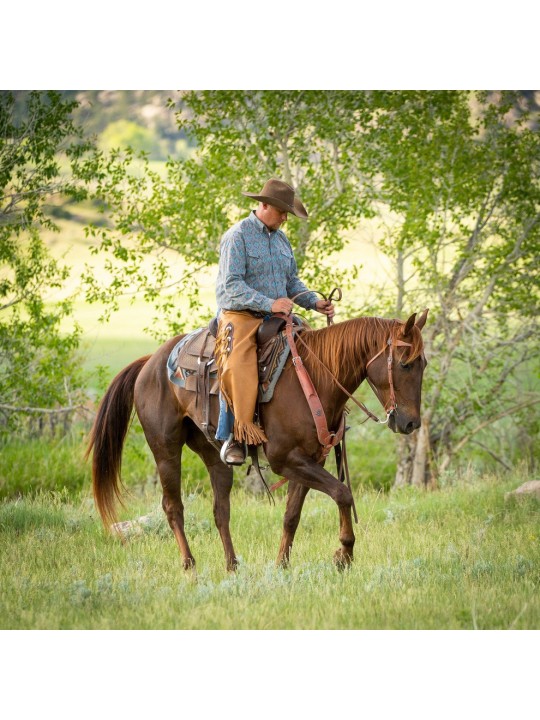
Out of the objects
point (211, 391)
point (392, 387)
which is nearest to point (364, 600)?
point (392, 387)

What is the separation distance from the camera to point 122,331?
1037 cm

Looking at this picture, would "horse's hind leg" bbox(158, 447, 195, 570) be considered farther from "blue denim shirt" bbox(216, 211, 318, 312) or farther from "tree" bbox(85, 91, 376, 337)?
"tree" bbox(85, 91, 376, 337)

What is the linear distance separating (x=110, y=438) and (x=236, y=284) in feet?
5.64

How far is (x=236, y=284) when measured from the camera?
545cm

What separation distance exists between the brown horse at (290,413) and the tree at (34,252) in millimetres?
3061

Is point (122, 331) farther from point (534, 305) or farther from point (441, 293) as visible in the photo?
point (534, 305)

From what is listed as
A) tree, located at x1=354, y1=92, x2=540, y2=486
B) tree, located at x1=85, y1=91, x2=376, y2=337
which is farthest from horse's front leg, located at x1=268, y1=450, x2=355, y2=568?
tree, located at x1=354, y1=92, x2=540, y2=486

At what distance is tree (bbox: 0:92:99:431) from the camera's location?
8.66 m

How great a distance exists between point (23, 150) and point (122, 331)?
2523mm

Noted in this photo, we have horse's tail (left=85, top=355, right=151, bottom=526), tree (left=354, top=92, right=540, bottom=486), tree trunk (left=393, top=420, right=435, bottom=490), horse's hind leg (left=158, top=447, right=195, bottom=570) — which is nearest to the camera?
horse's hind leg (left=158, top=447, right=195, bottom=570)

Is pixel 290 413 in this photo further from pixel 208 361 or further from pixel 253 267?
pixel 253 267

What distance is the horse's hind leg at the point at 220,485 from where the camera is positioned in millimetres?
5922

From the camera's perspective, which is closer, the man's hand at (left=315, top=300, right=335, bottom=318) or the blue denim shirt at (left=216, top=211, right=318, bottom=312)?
the blue denim shirt at (left=216, top=211, right=318, bottom=312)

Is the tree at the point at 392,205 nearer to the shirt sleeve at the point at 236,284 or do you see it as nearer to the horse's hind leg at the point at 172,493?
the horse's hind leg at the point at 172,493
